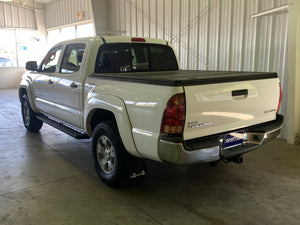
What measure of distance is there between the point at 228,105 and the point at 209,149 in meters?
0.49

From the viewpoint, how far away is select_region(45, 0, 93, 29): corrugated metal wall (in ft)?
43.7

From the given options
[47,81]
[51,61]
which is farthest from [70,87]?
[51,61]

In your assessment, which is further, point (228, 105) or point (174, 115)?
point (228, 105)

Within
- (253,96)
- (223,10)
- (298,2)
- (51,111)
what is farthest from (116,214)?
(223,10)

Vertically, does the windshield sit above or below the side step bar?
above

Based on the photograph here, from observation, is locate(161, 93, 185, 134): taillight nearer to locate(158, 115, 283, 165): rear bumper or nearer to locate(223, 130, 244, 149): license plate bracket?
locate(158, 115, 283, 165): rear bumper

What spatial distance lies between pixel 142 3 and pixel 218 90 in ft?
24.0

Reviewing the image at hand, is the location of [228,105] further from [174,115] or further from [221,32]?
[221,32]

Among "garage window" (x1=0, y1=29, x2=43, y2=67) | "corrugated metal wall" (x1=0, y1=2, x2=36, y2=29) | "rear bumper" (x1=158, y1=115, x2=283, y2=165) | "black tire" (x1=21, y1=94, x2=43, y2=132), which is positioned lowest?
"black tire" (x1=21, y1=94, x2=43, y2=132)

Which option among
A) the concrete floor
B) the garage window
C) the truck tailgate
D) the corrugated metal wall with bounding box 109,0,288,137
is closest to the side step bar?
the concrete floor

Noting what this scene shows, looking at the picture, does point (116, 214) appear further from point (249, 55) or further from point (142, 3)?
point (142, 3)

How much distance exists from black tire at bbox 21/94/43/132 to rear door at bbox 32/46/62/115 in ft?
1.78

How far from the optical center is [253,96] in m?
2.90

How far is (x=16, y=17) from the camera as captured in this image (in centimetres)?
1639
